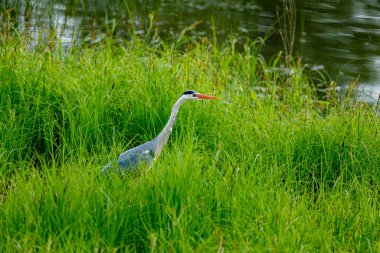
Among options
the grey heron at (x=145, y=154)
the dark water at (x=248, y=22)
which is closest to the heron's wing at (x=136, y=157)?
the grey heron at (x=145, y=154)

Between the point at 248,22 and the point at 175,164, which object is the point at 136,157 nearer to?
the point at 175,164

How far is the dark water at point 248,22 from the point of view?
8164mm

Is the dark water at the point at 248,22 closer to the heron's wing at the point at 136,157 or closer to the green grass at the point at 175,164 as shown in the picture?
the green grass at the point at 175,164

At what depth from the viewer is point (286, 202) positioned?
3561 mm

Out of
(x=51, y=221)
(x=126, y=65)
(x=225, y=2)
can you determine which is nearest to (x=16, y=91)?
(x=126, y=65)

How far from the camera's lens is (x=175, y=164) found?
380 cm

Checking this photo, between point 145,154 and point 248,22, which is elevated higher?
point 145,154

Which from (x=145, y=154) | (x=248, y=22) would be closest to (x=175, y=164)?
(x=145, y=154)

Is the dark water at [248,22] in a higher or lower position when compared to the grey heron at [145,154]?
lower

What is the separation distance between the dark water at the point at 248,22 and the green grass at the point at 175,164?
2.23m

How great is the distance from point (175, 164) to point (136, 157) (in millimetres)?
303

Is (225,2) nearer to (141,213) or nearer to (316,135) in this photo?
(316,135)

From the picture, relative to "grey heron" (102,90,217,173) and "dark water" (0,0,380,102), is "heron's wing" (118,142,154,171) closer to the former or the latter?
"grey heron" (102,90,217,173)

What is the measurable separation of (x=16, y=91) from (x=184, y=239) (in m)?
2.05
